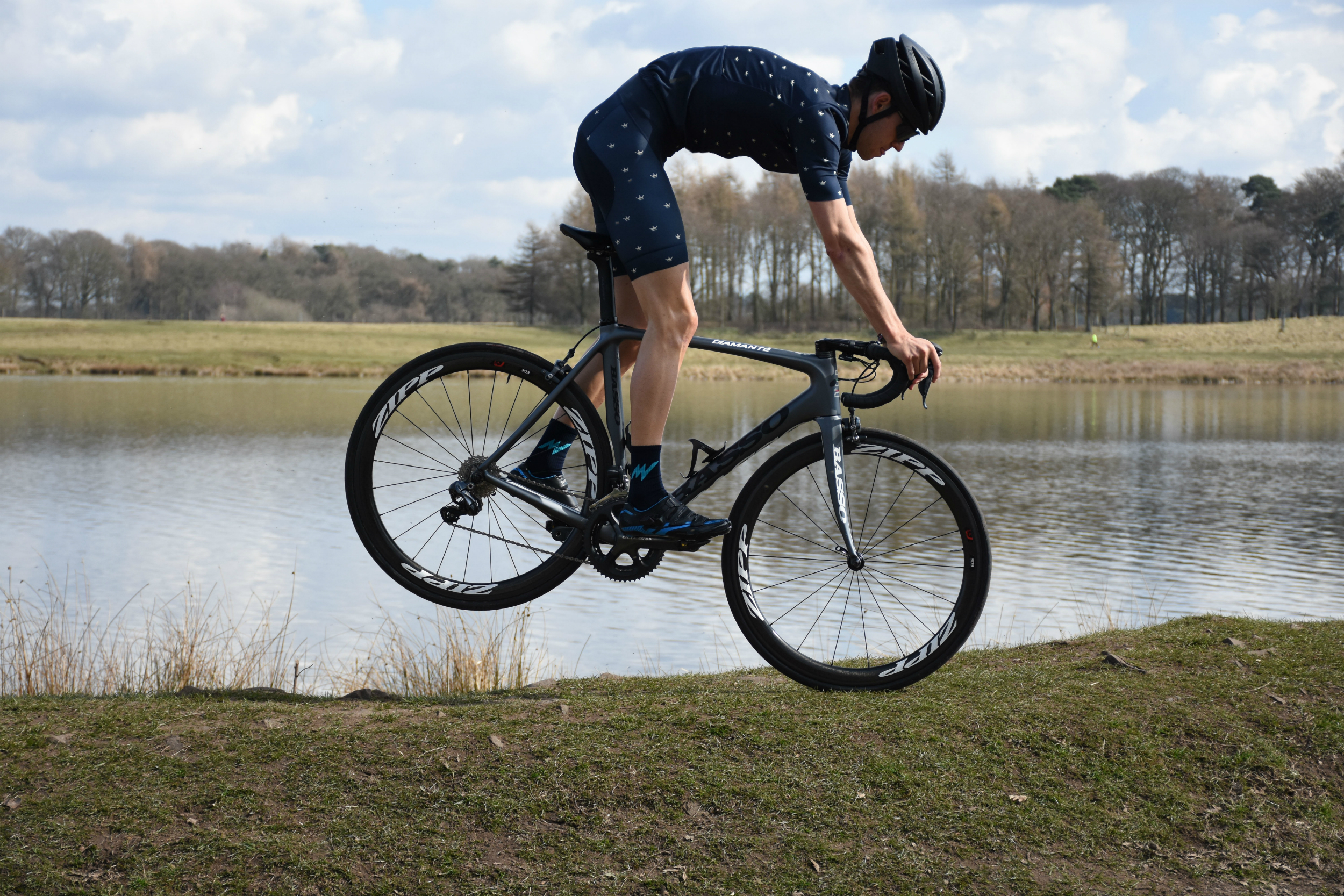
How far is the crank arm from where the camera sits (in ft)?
12.8

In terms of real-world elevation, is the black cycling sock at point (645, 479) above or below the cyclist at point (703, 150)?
below

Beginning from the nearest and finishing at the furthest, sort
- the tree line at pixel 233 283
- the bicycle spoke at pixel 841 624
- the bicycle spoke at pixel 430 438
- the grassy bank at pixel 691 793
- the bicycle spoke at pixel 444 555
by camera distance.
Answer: the grassy bank at pixel 691 793
the bicycle spoke at pixel 430 438
the bicycle spoke at pixel 841 624
the bicycle spoke at pixel 444 555
the tree line at pixel 233 283

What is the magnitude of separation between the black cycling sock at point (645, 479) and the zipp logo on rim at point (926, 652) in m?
1.02

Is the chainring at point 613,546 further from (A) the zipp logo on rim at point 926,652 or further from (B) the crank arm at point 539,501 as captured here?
(A) the zipp logo on rim at point 926,652

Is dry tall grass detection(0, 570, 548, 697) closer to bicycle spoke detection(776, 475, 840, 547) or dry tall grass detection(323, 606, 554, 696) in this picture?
dry tall grass detection(323, 606, 554, 696)

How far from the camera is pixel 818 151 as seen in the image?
3.63 meters

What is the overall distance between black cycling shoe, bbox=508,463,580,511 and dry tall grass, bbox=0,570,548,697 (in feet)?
5.19

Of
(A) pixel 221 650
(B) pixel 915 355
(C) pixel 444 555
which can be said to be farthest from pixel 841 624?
(A) pixel 221 650

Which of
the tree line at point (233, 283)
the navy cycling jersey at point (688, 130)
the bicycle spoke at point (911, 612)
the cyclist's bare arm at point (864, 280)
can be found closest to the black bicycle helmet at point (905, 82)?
the navy cycling jersey at point (688, 130)

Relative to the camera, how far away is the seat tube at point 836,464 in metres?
3.90

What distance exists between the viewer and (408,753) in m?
3.29

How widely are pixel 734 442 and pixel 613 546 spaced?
21.7 inches

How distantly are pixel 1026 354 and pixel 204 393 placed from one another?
4718 centimetres

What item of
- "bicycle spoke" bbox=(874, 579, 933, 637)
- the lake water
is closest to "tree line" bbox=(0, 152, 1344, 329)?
the lake water
